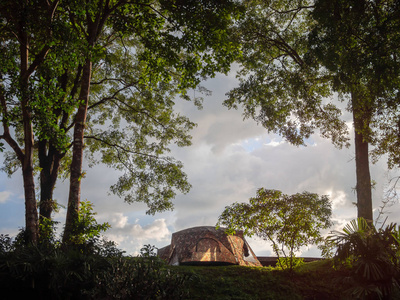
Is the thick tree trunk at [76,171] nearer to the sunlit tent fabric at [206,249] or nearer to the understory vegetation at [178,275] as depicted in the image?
the understory vegetation at [178,275]

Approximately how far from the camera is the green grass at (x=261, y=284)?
892 centimetres

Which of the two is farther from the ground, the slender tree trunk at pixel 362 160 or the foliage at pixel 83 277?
the slender tree trunk at pixel 362 160

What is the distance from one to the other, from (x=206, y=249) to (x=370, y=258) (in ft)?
22.6

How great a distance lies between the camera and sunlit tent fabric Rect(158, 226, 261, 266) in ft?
46.3

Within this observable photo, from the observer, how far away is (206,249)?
563 inches

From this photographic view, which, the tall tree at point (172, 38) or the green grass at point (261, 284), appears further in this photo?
the tall tree at point (172, 38)

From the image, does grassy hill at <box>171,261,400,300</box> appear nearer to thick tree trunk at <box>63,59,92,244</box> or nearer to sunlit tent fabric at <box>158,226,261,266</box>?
sunlit tent fabric at <box>158,226,261,266</box>

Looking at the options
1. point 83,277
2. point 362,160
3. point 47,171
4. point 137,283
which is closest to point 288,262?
point 362,160

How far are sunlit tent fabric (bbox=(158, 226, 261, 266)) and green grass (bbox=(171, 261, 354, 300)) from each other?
2.72 metres

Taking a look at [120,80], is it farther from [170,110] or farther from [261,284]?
[261,284]

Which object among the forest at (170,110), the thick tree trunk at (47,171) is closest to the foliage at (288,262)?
the forest at (170,110)

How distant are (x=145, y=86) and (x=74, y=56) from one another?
648cm

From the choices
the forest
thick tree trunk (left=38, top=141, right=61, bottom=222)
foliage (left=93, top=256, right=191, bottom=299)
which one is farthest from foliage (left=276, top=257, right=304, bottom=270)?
thick tree trunk (left=38, top=141, right=61, bottom=222)

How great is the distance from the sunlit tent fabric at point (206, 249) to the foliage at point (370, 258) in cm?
515
